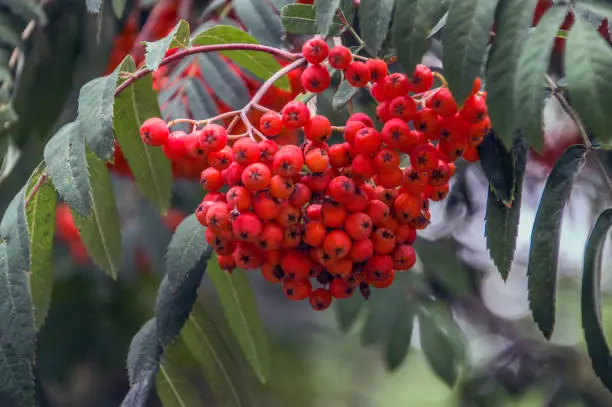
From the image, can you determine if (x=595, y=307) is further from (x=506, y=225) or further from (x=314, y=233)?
(x=314, y=233)

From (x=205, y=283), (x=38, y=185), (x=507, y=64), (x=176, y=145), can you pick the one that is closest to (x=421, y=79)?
(x=507, y=64)

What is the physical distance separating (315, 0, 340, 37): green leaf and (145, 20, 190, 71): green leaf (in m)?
0.21

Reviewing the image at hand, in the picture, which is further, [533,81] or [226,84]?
[226,84]

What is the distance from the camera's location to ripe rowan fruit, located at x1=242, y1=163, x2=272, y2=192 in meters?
1.03

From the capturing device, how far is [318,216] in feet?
3.58

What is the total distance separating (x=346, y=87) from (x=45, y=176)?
0.47m

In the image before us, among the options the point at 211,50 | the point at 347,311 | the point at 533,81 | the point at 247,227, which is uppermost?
the point at 533,81

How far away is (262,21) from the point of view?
161 centimetres

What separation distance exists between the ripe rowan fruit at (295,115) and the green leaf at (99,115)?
0.23m

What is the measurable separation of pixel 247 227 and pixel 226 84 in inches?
30.2

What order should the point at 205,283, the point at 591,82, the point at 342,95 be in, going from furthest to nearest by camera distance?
the point at 205,283 → the point at 342,95 → the point at 591,82

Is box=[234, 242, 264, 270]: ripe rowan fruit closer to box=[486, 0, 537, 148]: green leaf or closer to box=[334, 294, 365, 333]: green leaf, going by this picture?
box=[486, 0, 537, 148]: green leaf

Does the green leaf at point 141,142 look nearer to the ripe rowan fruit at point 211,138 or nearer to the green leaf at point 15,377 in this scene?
the ripe rowan fruit at point 211,138

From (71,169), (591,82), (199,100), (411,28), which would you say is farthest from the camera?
(199,100)
